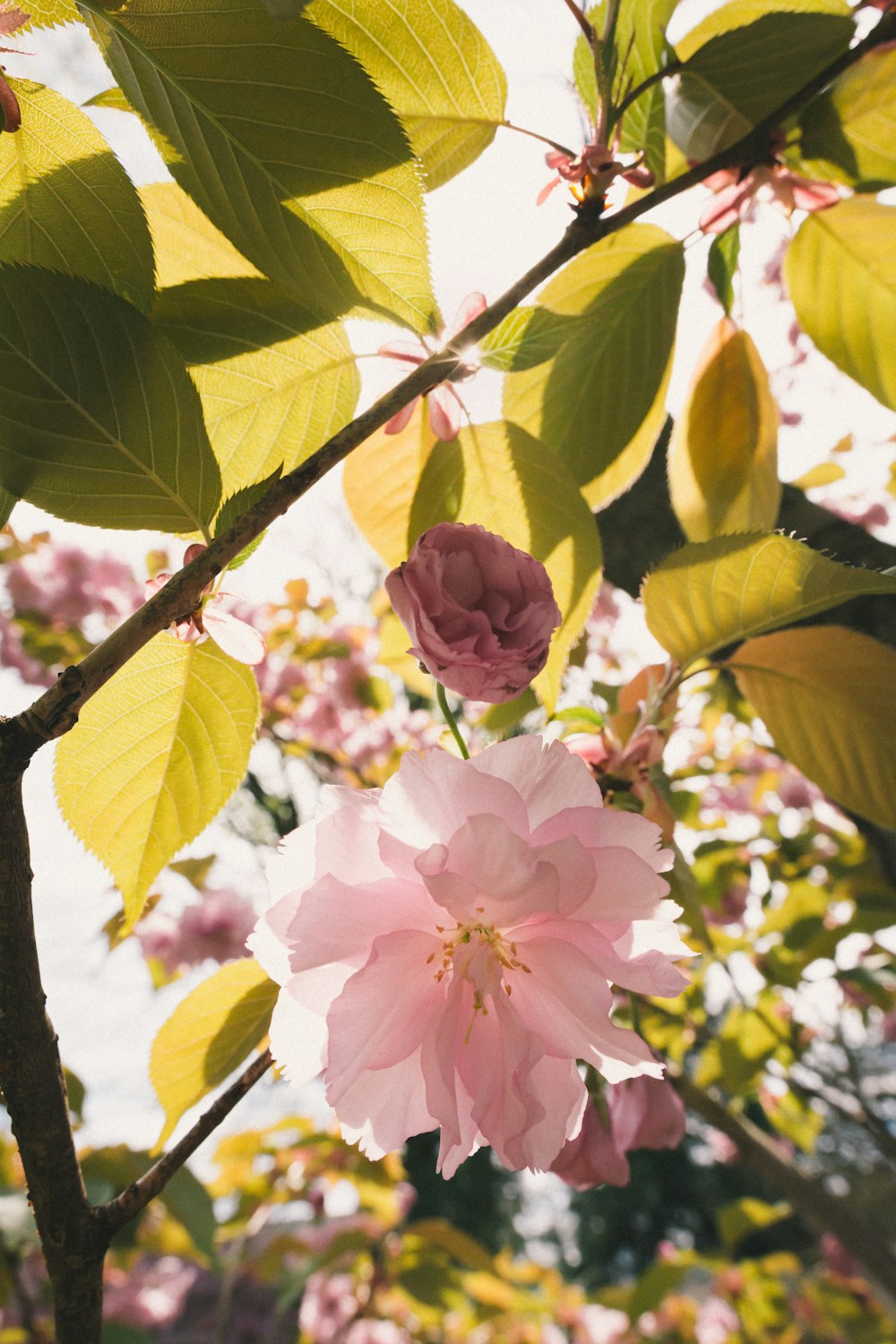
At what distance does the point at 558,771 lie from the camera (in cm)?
31

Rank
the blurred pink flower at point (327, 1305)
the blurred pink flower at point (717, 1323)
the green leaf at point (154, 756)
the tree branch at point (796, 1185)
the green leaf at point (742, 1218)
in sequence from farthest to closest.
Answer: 1. the blurred pink flower at point (717, 1323)
2. the blurred pink flower at point (327, 1305)
3. the green leaf at point (742, 1218)
4. the tree branch at point (796, 1185)
5. the green leaf at point (154, 756)

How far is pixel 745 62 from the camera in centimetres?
46

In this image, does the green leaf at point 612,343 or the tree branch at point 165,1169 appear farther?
the green leaf at point 612,343

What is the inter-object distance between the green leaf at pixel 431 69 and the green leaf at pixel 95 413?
0.18m

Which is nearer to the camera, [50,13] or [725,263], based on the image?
[50,13]

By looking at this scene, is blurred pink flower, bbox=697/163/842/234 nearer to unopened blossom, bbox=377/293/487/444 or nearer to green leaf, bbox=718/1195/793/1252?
unopened blossom, bbox=377/293/487/444

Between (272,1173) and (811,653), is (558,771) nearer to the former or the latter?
(811,653)

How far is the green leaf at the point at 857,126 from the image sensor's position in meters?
0.47

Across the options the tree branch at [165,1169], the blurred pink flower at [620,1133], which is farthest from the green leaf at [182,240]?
the blurred pink flower at [620,1133]

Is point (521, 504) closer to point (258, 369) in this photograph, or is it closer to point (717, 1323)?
point (258, 369)

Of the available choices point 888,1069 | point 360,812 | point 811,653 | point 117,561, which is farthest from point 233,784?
point 888,1069

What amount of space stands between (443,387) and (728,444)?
24cm

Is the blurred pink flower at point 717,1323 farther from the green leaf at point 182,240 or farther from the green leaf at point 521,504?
the green leaf at point 182,240

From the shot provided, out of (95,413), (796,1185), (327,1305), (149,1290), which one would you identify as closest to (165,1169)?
(95,413)
